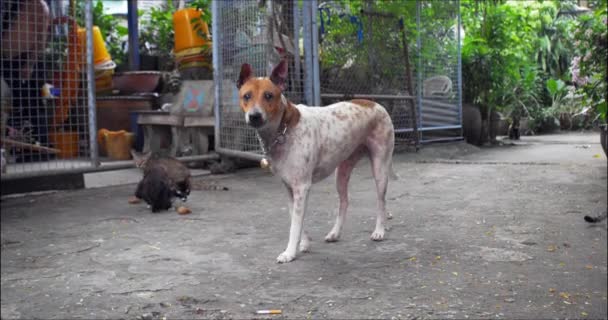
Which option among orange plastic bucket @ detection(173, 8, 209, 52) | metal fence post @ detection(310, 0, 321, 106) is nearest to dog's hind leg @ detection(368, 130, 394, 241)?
metal fence post @ detection(310, 0, 321, 106)

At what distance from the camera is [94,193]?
18.2 ft

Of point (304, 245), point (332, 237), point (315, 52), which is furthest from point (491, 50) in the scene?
point (304, 245)

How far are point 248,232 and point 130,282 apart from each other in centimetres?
109

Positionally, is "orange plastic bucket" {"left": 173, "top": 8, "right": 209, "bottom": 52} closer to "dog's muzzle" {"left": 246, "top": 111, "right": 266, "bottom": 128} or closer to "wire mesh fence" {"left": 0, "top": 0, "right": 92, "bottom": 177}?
"wire mesh fence" {"left": 0, "top": 0, "right": 92, "bottom": 177}

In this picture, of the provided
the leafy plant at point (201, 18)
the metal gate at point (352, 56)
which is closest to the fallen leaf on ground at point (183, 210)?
the metal gate at point (352, 56)

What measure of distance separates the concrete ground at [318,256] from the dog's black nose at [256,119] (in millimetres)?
698

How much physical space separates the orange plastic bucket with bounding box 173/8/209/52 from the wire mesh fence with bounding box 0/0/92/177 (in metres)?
1.33

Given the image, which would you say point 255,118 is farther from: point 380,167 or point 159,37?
point 159,37

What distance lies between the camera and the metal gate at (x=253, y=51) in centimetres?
604

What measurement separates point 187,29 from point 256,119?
534 centimetres

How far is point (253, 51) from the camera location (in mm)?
6145

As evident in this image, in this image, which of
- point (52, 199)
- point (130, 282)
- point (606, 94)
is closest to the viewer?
point (130, 282)

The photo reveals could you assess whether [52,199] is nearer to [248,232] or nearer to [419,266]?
[248,232]

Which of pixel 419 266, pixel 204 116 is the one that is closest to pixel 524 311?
pixel 419 266
